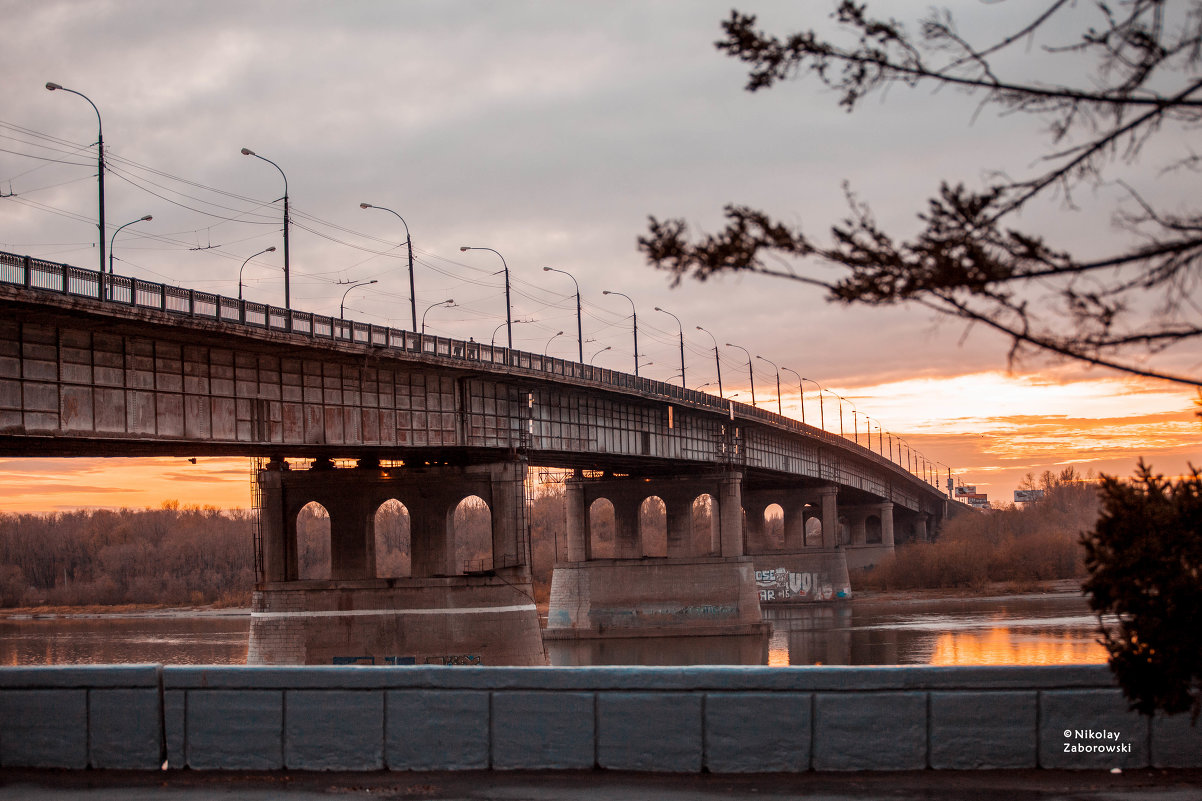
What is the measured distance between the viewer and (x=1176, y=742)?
12.0 meters

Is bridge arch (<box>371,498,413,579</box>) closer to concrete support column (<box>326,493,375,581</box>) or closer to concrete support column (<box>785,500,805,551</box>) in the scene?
concrete support column (<box>785,500,805,551</box>)

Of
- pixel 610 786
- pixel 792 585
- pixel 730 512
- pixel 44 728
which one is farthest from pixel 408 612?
pixel 792 585

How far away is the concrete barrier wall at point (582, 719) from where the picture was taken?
12211 mm

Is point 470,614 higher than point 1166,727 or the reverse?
the reverse

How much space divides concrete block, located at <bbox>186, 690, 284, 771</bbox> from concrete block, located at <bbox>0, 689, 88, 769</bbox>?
50.8 inches

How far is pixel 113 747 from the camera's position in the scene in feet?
43.7

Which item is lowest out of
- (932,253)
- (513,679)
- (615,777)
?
(615,777)

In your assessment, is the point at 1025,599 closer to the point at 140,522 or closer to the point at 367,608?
the point at 367,608

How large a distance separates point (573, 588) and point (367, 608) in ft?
104

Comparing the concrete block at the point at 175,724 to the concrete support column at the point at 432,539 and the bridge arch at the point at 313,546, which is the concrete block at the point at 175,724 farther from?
the bridge arch at the point at 313,546

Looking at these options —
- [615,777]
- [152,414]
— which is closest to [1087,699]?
[615,777]

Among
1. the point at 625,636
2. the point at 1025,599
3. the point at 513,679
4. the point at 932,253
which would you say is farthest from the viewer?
the point at 1025,599

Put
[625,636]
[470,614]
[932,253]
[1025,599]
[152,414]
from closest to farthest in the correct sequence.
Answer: [932,253]
[152,414]
[470,614]
[625,636]
[1025,599]

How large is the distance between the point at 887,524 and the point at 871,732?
140426 millimetres
